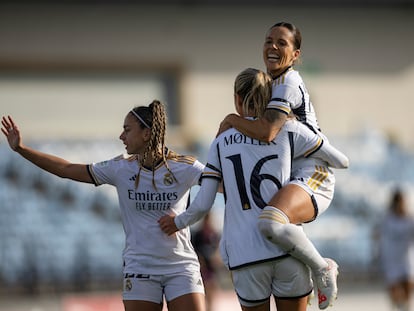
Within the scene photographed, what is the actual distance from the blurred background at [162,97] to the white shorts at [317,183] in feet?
54.2

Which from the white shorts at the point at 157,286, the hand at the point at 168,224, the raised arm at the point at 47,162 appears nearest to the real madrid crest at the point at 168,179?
the hand at the point at 168,224

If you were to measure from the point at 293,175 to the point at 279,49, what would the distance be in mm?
837

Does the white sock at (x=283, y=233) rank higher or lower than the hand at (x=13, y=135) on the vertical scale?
lower

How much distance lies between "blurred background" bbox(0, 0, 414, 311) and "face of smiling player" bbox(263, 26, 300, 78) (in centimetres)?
1655

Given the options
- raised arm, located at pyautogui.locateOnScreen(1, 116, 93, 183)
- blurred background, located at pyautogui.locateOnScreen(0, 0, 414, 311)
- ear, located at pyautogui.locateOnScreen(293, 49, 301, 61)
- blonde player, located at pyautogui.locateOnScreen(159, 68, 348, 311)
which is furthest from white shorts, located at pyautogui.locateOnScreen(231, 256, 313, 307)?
blurred background, located at pyautogui.locateOnScreen(0, 0, 414, 311)

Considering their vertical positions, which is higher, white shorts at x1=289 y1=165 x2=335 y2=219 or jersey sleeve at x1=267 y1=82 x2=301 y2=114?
jersey sleeve at x1=267 y1=82 x2=301 y2=114

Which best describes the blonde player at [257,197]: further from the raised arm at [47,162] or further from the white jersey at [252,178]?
the raised arm at [47,162]

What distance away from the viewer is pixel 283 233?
20.7 ft

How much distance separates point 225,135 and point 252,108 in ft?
0.82

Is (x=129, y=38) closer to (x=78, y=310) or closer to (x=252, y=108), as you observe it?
(x=78, y=310)

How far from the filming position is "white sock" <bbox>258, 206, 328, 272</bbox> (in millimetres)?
6277

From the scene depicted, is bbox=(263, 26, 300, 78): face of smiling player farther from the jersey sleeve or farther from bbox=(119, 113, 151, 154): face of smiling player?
bbox=(119, 113, 151, 154): face of smiling player

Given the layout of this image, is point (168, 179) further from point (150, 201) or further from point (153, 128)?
point (153, 128)

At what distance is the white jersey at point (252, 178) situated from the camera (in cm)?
648
